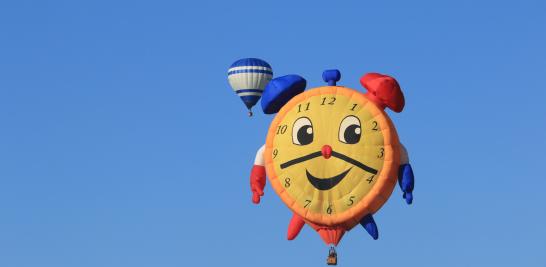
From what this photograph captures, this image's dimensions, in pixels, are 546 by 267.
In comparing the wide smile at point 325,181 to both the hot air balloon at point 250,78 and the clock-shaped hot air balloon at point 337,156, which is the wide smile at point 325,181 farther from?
the hot air balloon at point 250,78

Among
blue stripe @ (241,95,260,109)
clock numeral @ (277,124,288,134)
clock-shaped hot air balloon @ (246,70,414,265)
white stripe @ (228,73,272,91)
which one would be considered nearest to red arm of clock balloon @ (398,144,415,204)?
clock-shaped hot air balloon @ (246,70,414,265)

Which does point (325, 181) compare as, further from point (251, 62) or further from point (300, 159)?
point (251, 62)

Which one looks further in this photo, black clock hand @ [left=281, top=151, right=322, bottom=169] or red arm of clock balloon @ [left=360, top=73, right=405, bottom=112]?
red arm of clock balloon @ [left=360, top=73, right=405, bottom=112]

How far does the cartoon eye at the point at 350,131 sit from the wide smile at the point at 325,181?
783mm

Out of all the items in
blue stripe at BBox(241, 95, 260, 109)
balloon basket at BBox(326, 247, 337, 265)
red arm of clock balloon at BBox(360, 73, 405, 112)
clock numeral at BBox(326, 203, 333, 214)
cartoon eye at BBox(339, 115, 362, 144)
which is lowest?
balloon basket at BBox(326, 247, 337, 265)

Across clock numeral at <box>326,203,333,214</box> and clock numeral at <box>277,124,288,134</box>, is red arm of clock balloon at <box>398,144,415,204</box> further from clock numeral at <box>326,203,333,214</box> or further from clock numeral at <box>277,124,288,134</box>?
clock numeral at <box>277,124,288,134</box>

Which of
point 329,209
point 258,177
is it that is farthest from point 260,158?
point 329,209

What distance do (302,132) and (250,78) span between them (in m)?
10.5

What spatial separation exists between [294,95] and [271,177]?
7.77 ft

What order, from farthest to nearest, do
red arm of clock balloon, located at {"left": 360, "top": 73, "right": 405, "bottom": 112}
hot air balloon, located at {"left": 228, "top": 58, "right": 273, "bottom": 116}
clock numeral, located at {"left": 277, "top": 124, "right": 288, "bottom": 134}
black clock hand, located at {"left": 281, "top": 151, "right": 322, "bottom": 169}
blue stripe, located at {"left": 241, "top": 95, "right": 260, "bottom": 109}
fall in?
1. blue stripe, located at {"left": 241, "top": 95, "right": 260, "bottom": 109}
2. hot air balloon, located at {"left": 228, "top": 58, "right": 273, "bottom": 116}
3. clock numeral, located at {"left": 277, "top": 124, "right": 288, "bottom": 134}
4. red arm of clock balloon, located at {"left": 360, "top": 73, "right": 405, "bottom": 112}
5. black clock hand, located at {"left": 281, "top": 151, "right": 322, "bottom": 169}

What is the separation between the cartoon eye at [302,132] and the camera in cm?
5316

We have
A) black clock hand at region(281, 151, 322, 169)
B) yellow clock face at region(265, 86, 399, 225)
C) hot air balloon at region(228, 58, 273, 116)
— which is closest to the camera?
yellow clock face at region(265, 86, 399, 225)

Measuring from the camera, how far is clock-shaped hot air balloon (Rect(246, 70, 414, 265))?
2079 inches

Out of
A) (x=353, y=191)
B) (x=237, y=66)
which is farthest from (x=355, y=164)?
(x=237, y=66)
